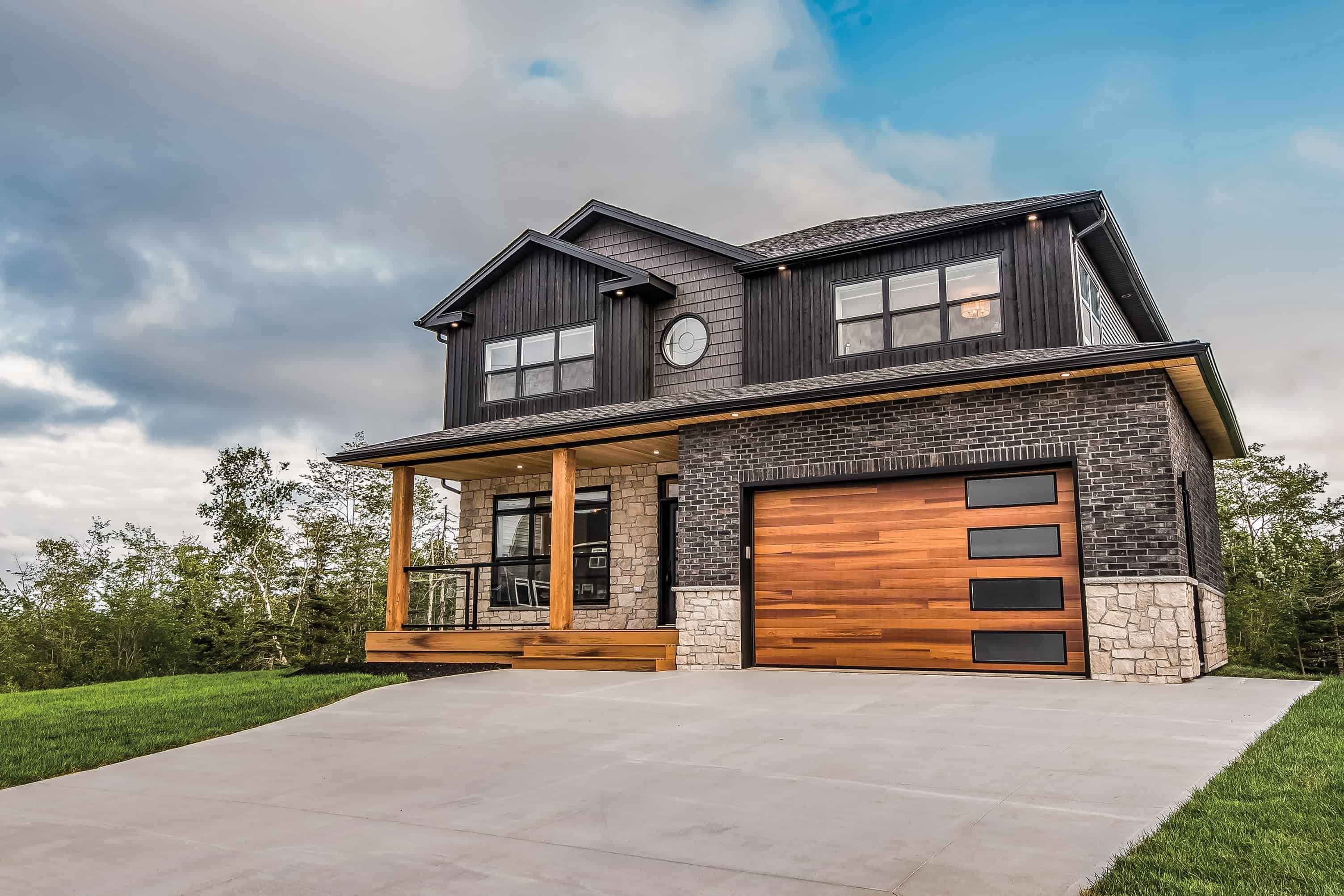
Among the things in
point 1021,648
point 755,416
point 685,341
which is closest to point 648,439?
point 755,416

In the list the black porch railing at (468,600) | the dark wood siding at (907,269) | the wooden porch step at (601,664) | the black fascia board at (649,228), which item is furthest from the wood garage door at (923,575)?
the black porch railing at (468,600)

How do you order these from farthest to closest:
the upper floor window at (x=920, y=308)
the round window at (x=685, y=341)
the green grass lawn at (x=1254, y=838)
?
the round window at (x=685, y=341), the upper floor window at (x=920, y=308), the green grass lawn at (x=1254, y=838)

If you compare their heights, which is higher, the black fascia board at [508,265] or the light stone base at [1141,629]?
the black fascia board at [508,265]

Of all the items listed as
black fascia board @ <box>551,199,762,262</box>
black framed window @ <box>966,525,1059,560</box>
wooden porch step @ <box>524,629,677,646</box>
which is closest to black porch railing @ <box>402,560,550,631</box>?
wooden porch step @ <box>524,629,677,646</box>

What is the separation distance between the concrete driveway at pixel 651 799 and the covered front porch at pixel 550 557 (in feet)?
13.4

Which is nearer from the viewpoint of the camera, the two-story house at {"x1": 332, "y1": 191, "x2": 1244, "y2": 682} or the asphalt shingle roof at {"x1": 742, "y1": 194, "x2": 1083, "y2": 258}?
the two-story house at {"x1": 332, "y1": 191, "x2": 1244, "y2": 682}

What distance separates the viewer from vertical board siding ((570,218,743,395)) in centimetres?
1365

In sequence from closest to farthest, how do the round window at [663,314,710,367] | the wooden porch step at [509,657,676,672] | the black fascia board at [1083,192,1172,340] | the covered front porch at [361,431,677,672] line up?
the wooden porch step at [509,657,676,672] < the black fascia board at [1083,192,1172,340] < the covered front porch at [361,431,677,672] < the round window at [663,314,710,367]

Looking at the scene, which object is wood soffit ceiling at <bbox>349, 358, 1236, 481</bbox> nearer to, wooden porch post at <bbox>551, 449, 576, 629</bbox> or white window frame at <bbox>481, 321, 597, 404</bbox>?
wooden porch post at <bbox>551, 449, 576, 629</bbox>

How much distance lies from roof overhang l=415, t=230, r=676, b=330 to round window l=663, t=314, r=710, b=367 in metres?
0.52

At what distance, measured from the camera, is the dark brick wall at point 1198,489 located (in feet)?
31.0

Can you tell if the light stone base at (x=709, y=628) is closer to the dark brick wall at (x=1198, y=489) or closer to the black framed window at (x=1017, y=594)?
the black framed window at (x=1017, y=594)

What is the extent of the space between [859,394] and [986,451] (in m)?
1.47

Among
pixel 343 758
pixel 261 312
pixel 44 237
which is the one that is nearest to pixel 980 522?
pixel 343 758
